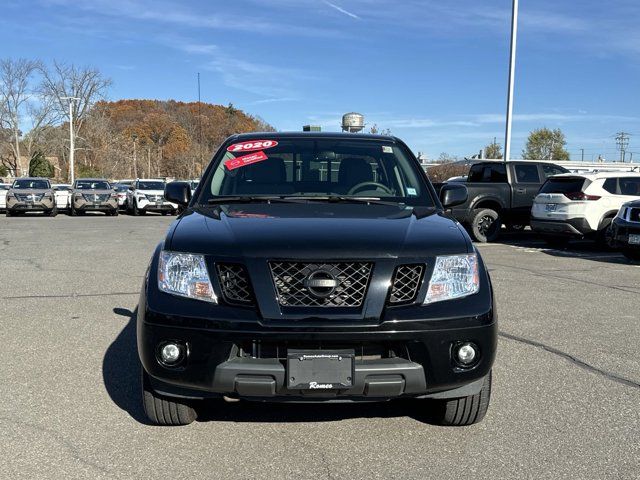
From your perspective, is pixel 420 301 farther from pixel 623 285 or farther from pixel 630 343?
pixel 623 285

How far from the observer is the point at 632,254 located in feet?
38.4

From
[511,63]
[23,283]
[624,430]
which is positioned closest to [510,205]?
[511,63]

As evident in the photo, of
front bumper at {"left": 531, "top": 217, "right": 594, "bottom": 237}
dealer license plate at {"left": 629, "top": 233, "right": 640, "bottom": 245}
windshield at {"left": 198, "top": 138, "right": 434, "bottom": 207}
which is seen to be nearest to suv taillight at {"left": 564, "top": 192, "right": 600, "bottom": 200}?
front bumper at {"left": 531, "top": 217, "right": 594, "bottom": 237}

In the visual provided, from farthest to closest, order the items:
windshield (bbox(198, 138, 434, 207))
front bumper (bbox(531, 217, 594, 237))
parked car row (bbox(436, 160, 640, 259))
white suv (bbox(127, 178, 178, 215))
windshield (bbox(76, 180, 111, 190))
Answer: windshield (bbox(76, 180, 111, 190)) → white suv (bbox(127, 178, 178, 215)) → front bumper (bbox(531, 217, 594, 237)) → parked car row (bbox(436, 160, 640, 259)) → windshield (bbox(198, 138, 434, 207))

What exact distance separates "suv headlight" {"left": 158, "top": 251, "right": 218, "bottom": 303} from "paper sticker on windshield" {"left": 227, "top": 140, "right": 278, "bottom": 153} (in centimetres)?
172

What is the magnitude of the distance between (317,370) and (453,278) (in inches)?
34.0

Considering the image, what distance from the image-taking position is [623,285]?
29.5ft

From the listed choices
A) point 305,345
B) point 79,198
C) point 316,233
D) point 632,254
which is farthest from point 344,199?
point 79,198

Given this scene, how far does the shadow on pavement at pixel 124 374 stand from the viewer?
4090 mm

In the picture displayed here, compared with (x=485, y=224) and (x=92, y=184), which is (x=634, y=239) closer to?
(x=485, y=224)

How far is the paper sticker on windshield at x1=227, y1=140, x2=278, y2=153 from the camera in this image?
16.2 feet

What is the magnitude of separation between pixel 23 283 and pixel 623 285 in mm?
8197

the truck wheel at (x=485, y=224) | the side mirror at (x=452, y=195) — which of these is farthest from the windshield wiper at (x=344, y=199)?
the truck wheel at (x=485, y=224)

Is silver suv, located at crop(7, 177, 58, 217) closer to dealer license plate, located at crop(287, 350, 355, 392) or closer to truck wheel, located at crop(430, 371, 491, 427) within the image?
truck wheel, located at crop(430, 371, 491, 427)
